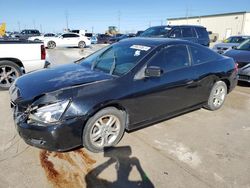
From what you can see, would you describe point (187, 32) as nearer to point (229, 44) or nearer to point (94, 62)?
point (229, 44)

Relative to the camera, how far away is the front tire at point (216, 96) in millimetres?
4784

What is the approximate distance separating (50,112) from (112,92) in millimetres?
869

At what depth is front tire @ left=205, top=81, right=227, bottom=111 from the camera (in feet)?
15.7

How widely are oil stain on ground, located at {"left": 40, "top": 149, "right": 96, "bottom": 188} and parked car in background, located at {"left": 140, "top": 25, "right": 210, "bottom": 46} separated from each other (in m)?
8.71

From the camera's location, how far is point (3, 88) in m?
5.99

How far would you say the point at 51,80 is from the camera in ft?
11.0

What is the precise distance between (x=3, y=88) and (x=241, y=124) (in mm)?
5796

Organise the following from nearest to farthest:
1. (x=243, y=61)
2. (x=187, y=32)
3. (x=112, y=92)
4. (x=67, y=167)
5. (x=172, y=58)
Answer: (x=67, y=167) → (x=112, y=92) → (x=172, y=58) → (x=243, y=61) → (x=187, y=32)

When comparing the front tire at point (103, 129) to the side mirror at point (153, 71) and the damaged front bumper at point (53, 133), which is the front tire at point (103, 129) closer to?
the damaged front bumper at point (53, 133)

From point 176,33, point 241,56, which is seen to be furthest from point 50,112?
point 176,33

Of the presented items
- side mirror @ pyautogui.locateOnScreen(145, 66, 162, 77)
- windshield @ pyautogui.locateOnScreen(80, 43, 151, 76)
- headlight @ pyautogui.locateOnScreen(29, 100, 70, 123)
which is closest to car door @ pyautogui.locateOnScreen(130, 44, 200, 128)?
side mirror @ pyautogui.locateOnScreen(145, 66, 162, 77)

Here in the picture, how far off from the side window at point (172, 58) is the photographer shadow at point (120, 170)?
146 cm

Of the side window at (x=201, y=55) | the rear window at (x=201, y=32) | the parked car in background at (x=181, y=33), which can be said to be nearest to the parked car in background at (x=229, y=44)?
the rear window at (x=201, y=32)

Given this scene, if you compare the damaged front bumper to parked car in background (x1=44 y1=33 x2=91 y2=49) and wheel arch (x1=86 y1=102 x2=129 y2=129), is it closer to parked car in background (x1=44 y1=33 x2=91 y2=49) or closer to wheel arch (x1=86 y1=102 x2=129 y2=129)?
wheel arch (x1=86 y1=102 x2=129 y2=129)
